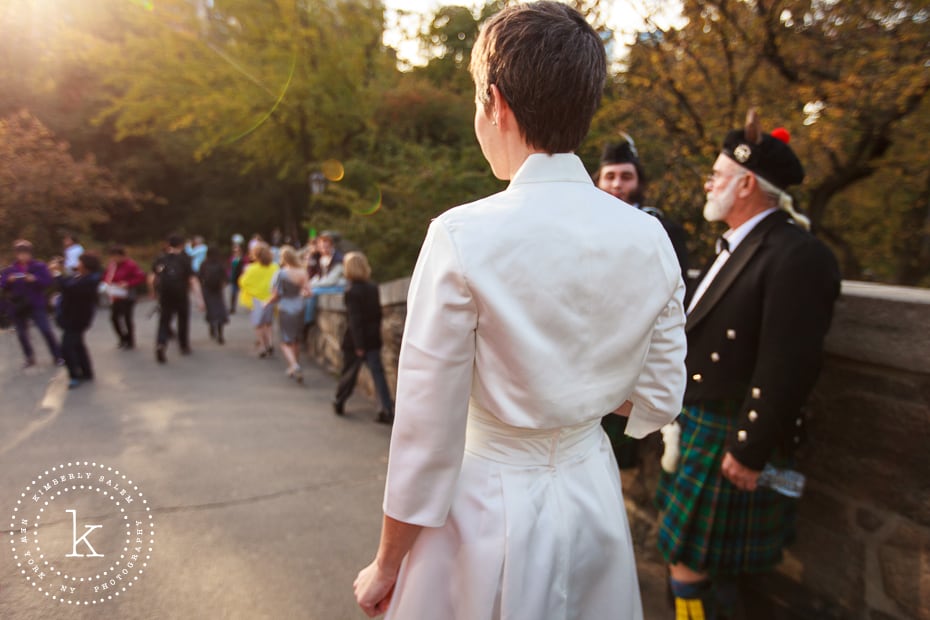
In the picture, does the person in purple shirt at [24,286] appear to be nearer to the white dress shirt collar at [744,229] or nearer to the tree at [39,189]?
the tree at [39,189]

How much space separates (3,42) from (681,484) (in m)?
20.1

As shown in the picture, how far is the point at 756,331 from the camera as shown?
209 centimetres

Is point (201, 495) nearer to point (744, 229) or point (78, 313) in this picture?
point (744, 229)

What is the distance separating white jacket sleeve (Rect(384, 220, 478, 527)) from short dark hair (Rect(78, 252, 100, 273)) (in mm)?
7476

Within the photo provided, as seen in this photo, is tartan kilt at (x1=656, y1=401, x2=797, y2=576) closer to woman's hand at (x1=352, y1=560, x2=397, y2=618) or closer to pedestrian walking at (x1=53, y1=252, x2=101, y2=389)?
woman's hand at (x1=352, y1=560, x2=397, y2=618)

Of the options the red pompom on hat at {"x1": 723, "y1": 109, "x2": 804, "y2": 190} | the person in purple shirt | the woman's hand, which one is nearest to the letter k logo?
the woman's hand

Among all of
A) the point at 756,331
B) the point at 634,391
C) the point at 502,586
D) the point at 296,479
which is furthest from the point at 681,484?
the point at 296,479

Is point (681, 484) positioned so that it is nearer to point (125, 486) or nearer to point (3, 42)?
point (125, 486)

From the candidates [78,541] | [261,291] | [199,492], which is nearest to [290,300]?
[261,291]

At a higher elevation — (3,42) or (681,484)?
(3,42)

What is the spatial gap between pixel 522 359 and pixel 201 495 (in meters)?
3.26

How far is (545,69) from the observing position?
1084mm

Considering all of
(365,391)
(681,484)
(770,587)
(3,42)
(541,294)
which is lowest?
(365,391)

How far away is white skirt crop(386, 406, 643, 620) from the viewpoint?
1.18 meters
